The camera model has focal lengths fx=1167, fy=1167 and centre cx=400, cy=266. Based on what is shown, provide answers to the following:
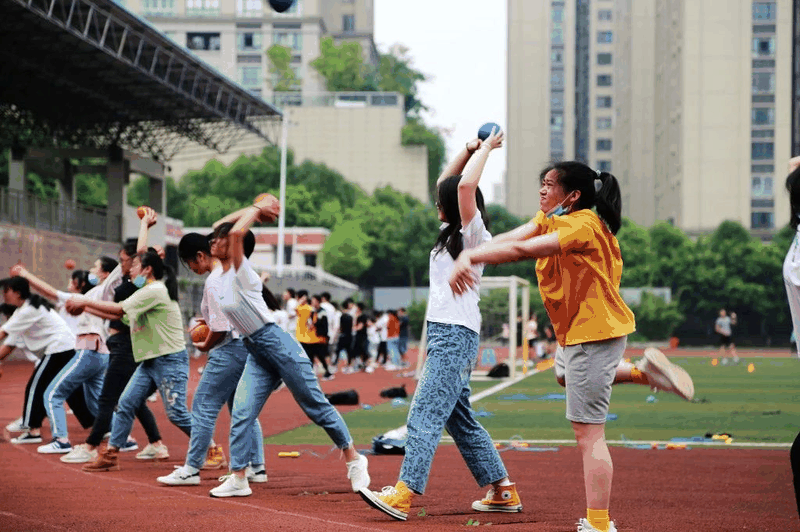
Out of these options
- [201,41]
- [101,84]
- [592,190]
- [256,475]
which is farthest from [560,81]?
[592,190]

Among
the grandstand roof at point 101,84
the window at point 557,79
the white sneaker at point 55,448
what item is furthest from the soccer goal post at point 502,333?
the window at point 557,79

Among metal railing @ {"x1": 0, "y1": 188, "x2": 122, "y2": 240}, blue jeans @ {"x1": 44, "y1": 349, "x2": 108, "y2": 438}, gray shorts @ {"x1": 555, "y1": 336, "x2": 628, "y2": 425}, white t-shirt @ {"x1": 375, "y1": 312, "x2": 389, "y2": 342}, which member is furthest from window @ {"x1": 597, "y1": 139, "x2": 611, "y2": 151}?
gray shorts @ {"x1": 555, "y1": 336, "x2": 628, "y2": 425}

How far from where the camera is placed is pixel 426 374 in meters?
6.71

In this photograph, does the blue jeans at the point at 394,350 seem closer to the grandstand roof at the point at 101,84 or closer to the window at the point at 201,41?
the grandstand roof at the point at 101,84

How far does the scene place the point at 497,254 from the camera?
554 centimetres

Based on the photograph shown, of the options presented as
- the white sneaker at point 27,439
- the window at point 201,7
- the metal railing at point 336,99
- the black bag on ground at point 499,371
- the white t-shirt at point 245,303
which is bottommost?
the black bag on ground at point 499,371

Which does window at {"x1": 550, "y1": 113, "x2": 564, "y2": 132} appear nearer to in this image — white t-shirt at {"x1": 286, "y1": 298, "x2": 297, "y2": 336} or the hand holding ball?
white t-shirt at {"x1": 286, "y1": 298, "x2": 297, "y2": 336}

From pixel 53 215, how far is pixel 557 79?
100m

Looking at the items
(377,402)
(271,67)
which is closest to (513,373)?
(377,402)

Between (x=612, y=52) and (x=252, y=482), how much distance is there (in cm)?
12605

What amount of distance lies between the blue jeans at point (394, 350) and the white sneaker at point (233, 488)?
26.2m

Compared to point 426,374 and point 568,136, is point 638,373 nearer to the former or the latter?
point 426,374

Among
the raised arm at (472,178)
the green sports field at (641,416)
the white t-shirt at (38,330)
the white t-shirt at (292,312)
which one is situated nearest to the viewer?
the raised arm at (472,178)

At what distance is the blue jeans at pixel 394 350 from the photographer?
34.2 m
